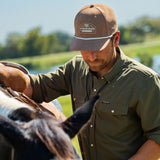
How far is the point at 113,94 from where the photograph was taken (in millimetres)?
2221

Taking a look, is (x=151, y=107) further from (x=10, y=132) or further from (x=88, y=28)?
(x=10, y=132)

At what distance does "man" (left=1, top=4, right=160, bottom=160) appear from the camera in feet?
7.06

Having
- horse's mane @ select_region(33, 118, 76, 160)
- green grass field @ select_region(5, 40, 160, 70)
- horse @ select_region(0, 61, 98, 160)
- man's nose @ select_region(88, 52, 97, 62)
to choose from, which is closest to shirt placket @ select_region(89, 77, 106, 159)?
man's nose @ select_region(88, 52, 97, 62)

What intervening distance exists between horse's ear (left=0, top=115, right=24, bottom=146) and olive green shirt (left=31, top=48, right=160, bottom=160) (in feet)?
3.02

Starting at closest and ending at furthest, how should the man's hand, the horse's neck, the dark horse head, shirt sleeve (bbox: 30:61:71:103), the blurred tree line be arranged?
1. the dark horse head
2. the horse's neck
3. the man's hand
4. shirt sleeve (bbox: 30:61:71:103)
5. the blurred tree line

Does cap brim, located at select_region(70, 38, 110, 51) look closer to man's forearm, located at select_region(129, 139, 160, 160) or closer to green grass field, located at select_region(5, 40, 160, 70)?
man's forearm, located at select_region(129, 139, 160, 160)

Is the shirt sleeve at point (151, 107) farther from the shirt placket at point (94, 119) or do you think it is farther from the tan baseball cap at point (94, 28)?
the tan baseball cap at point (94, 28)

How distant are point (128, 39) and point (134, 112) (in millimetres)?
41949

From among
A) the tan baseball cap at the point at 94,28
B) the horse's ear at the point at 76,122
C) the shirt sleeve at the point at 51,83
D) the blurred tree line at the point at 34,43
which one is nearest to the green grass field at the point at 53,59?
the blurred tree line at the point at 34,43

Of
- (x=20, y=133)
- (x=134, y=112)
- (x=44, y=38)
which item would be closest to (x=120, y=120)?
(x=134, y=112)

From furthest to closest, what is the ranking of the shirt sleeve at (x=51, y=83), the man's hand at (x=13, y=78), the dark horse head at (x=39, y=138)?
the shirt sleeve at (x=51, y=83), the man's hand at (x=13, y=78), the dark horse head at (x=39, y=138)

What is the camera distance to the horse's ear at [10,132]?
4.56ft

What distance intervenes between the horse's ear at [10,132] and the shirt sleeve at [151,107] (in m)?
0.99

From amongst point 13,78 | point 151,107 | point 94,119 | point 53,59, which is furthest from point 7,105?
point 53,59
